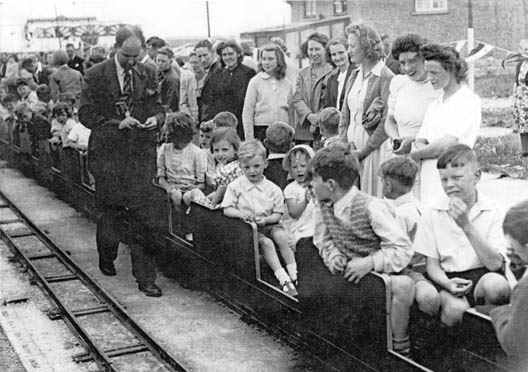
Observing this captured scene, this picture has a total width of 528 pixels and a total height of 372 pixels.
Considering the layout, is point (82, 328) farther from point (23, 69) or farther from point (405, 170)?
point (23, 69)

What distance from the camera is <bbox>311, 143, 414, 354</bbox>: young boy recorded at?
4086 mm

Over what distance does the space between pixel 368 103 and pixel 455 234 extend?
2112 mm

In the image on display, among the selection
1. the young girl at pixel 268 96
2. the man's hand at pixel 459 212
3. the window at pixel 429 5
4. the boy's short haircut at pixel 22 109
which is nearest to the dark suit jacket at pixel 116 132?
the young girl at pixel 268 96

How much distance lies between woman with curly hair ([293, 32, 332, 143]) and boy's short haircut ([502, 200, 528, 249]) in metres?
4.20

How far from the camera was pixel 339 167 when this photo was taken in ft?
13.9

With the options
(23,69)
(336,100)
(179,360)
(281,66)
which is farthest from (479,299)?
(23,69)

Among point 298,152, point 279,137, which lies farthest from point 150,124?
point 298,152

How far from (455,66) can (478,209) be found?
48.4 inches

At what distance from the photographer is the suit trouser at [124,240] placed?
255 inches

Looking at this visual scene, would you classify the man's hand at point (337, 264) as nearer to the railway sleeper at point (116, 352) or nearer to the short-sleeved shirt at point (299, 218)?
the short-sleeved shirt at point (299, 218)

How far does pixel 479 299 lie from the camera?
12.6 feet

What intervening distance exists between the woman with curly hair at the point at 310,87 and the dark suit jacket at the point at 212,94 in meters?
1.19

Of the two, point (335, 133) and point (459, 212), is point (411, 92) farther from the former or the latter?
point (459, 212)

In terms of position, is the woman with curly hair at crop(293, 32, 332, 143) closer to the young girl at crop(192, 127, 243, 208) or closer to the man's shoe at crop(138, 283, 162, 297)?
the young girl at crop(192, 127, 243, 208)
